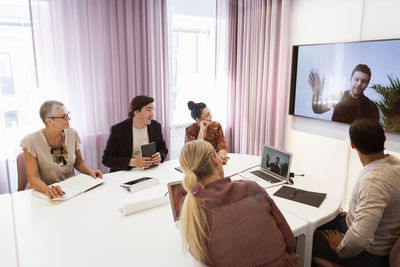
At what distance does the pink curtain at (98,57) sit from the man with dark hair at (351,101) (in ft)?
5.59

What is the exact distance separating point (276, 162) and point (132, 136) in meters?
1.22

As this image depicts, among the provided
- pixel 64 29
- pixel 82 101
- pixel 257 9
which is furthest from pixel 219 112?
pixel 64 29

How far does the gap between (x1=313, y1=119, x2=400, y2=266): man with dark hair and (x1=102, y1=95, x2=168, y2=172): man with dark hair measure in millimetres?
1451

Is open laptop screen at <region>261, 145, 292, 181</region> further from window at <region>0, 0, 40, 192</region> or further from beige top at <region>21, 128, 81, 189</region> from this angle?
window at <region>0, 0, 40, 192</region>

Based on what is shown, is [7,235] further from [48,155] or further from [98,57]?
[98,57]

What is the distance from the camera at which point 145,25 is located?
328 cm

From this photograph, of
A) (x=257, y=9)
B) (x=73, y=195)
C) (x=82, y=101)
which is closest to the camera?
(x=73, y=195)

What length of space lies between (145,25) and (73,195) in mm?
2112

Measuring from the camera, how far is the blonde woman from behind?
1.17 meters

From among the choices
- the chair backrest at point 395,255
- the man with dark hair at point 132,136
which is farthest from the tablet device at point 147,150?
the chair backrest at point 395,255

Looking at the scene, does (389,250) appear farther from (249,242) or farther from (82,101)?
(82,101)

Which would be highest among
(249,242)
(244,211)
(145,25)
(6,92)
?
(145,25)

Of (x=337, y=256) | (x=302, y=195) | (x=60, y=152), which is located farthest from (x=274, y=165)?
(x=60, y=152)

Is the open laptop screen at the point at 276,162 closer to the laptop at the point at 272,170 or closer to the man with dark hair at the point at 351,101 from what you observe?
the laptop at the point at 272,170
